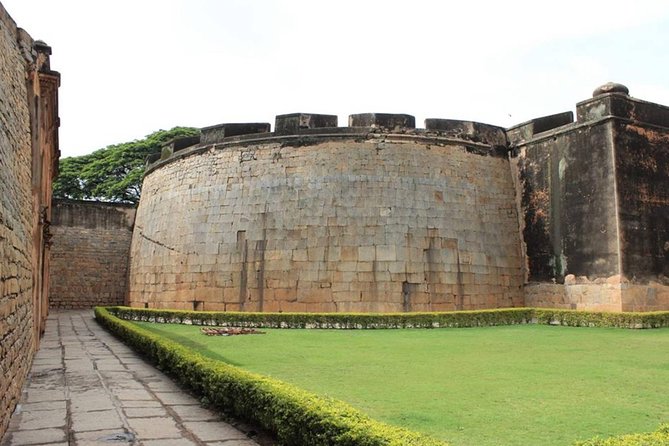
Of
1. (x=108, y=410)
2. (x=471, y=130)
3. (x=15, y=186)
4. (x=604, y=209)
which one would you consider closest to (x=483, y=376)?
(x=108, y=410)

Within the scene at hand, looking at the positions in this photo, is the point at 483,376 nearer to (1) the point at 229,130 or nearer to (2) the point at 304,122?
(2) the point at 304,122

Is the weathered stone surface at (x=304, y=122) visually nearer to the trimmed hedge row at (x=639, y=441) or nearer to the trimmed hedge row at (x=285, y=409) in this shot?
the trimmed hedge row at (x=285, y=409)

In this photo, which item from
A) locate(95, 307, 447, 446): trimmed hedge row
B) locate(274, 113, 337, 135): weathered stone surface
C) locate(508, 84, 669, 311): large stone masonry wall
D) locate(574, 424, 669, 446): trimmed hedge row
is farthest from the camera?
locate(274, 113, 337, 135): weathered stone surface

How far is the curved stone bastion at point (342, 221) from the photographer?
13430 mm

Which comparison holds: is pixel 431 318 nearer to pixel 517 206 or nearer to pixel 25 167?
pixel 517 206

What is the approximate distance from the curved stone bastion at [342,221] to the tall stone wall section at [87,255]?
20.3 ft

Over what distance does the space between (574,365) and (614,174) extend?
7.92 metres

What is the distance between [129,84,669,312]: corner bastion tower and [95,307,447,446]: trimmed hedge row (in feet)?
24.2

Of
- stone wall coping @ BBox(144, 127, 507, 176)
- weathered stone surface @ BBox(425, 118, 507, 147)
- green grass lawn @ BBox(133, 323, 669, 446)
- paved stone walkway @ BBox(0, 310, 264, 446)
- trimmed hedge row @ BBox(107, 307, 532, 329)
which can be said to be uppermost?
weathered stone surface @ BBox(425, 118, 507, 147)

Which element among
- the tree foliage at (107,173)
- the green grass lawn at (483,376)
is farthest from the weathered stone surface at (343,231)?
the tree foliage at (107,173)

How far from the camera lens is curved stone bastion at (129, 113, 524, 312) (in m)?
13.4

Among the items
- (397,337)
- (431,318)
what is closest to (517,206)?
(431,318)

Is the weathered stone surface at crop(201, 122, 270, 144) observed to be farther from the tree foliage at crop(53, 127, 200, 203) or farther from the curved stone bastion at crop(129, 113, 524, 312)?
the tree foliage at crop(53, 127, 200, 203)

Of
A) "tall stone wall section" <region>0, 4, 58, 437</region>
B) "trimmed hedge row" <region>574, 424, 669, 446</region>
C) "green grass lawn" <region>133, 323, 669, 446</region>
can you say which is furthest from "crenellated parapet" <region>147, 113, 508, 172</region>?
"trimmed hedge row" <region>574, 424, 669, 446</region>
